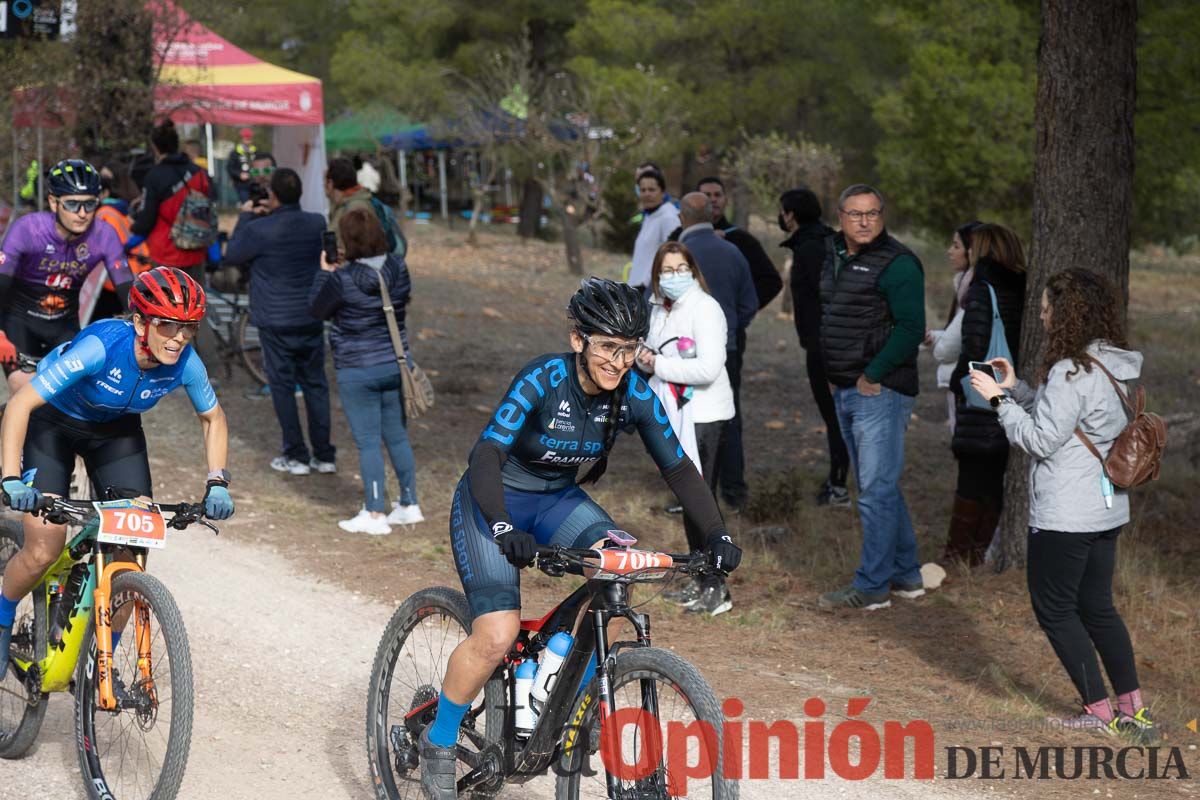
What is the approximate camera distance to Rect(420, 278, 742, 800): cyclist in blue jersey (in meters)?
4.33

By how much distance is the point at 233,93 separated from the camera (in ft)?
66.3

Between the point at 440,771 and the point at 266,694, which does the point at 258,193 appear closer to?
the point at 266,694

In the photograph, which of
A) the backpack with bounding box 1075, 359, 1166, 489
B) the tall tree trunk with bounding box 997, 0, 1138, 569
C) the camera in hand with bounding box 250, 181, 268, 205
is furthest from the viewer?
the camera in hand with bounding box 250, 181, 268, 205

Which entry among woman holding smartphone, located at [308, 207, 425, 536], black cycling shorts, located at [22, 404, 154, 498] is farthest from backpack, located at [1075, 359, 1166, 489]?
woman holding smartphone, located at [308, 207, 425, 536]

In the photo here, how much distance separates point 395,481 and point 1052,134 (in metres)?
5.36

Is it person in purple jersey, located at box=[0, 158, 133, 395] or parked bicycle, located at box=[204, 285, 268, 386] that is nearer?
person in purple jersey, located at box=[0, 158, 133, 395]

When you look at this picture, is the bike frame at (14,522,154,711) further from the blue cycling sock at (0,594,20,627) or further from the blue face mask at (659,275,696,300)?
the blue face mask at (659,275,696,300)

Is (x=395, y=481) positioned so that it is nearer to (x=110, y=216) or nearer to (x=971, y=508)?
(x=110, y=216)

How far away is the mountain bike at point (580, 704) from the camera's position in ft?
13.0

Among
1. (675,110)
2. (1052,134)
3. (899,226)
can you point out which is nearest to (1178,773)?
(1052,134)

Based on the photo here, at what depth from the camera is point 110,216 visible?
33.4 feet

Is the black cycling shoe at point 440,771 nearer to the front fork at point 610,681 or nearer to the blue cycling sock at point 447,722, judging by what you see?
the blue cycling sock at point 447,722

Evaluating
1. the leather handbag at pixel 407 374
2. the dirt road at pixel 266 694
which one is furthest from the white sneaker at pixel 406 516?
the dirt road at pixel 266 694

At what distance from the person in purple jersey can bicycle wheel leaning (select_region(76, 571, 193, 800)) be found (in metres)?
2.59
